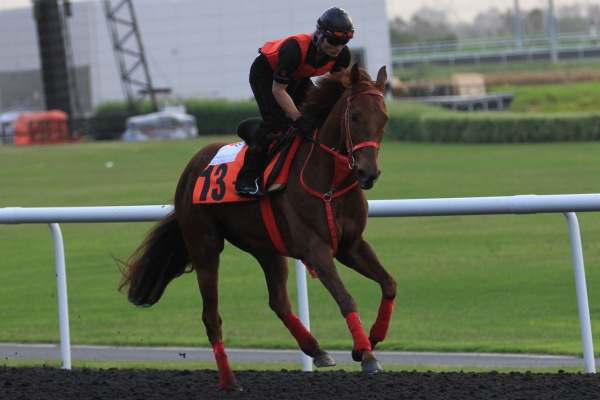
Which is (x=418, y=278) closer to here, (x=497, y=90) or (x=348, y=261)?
(x=348, y=261)

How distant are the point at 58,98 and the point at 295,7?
16.1m

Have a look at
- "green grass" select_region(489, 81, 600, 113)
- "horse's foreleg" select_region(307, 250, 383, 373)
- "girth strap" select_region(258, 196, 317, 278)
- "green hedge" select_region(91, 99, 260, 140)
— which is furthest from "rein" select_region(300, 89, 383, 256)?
"green hedge" select_region(91, 99, 260, 140)

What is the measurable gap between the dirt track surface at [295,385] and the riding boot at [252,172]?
88 centimetres

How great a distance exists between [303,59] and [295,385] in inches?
56.7

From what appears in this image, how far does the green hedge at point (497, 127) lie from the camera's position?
82.8 feet

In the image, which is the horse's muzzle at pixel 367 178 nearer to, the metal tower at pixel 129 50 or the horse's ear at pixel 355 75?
the horse's ear at pixel 355 75

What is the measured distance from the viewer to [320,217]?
423 cm

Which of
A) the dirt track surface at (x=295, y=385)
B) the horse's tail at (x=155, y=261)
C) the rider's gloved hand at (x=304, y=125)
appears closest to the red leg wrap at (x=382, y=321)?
the dirt track surface at (x=295, y=385)

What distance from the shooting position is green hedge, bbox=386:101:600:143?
2525 cm

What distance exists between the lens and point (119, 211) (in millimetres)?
5184

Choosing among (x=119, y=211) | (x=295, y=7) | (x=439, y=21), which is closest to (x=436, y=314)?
(x=119, y=211)

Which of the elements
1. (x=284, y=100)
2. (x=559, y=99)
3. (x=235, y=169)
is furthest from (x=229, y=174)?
(x=559, y=99)

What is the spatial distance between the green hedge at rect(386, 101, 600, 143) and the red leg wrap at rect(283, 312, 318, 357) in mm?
21646

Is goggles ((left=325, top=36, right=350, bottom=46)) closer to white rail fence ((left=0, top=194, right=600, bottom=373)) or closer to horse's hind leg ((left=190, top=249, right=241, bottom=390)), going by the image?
white rail fence ((left=0, top=194, right=600, bottom=373))
